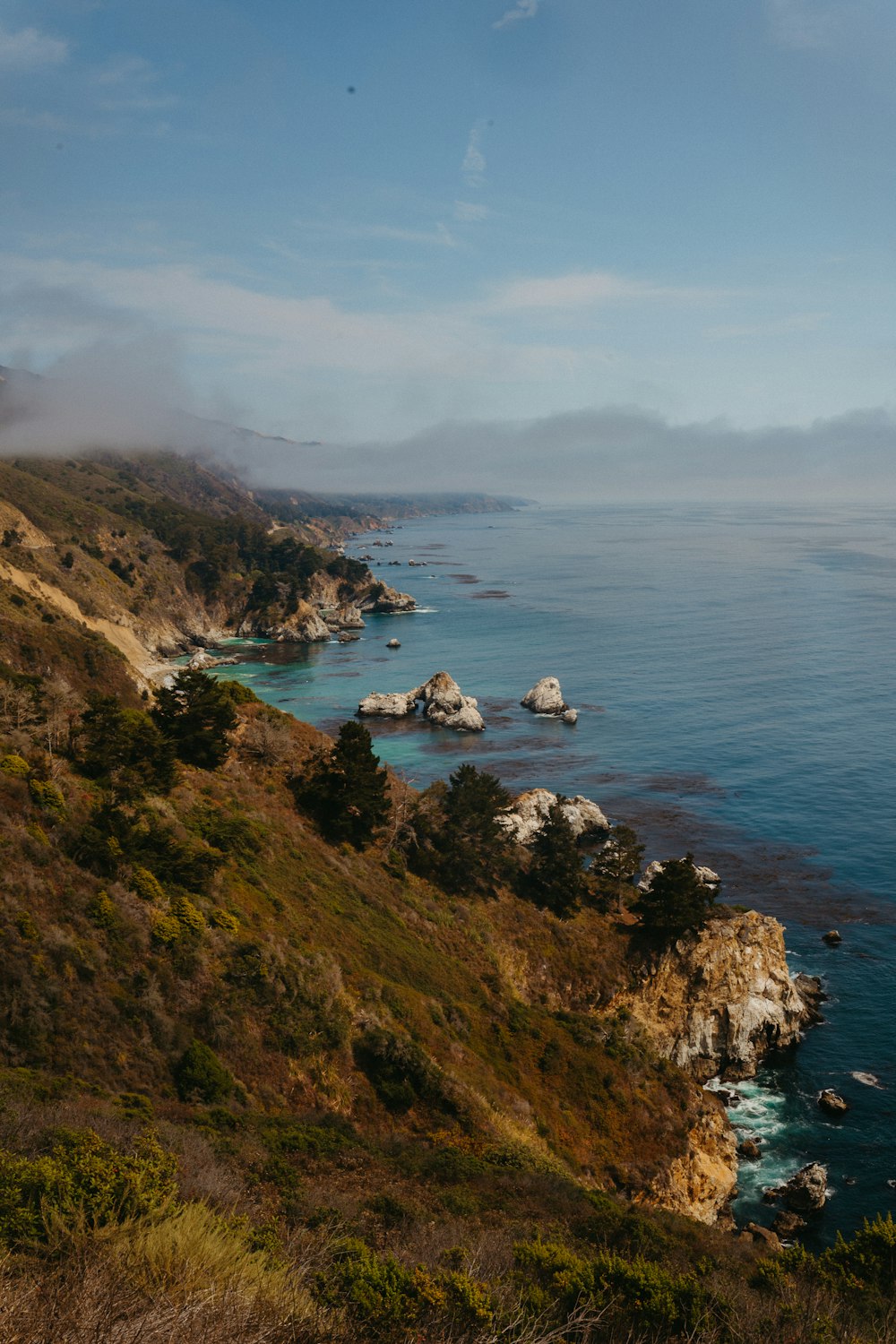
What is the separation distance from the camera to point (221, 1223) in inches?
525

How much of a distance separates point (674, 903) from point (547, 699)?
195 ft

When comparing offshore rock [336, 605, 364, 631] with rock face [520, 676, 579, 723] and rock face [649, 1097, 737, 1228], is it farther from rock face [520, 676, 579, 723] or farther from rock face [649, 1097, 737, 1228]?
rock face [649, 1097, 737, 1228]

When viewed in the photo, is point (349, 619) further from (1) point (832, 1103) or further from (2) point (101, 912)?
(2) point (101, 912)

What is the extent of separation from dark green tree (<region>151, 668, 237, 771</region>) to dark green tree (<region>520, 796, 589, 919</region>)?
785 inches

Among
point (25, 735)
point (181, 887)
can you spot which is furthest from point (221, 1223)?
point (25, 735)

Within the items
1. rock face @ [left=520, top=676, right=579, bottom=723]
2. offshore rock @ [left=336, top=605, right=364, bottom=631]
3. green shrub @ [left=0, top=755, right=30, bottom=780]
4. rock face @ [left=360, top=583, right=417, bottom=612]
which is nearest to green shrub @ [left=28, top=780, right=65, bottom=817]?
green shrub @ [left=0, top=755, right=30, bottom=780]

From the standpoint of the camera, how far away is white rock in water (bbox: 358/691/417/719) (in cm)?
10312

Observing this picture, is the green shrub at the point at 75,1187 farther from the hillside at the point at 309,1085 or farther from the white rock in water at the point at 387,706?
the white rock in water at the point at 387,706

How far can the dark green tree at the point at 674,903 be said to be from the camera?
4175 cm

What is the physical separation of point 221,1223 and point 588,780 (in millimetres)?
66410

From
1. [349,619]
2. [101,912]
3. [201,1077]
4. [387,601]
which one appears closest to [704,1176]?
[201,1077]

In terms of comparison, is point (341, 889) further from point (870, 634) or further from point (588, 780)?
point (870, 634)

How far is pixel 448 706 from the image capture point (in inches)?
3917

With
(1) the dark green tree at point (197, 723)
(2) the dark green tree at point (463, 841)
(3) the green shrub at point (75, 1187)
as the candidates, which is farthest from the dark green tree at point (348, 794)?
(3) the green shrub at point (75, 1187)
